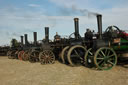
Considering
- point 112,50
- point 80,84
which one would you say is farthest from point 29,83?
point 112,50

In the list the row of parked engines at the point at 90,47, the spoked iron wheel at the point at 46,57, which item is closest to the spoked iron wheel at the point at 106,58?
A: the row of parked engines at the point at 90,47

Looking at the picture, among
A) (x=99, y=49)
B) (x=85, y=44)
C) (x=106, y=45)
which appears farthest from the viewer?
(x=85, y=44)

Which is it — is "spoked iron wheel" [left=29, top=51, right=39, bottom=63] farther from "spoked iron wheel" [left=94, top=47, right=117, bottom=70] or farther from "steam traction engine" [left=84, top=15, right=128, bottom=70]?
"spoked iron wheel" [left=94, top=47, right=117, bottom=70]

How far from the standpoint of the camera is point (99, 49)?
7348 mm

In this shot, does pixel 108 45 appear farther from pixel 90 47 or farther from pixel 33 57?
pixel 33 57

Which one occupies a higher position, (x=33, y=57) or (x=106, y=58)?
(x=106, y=58)

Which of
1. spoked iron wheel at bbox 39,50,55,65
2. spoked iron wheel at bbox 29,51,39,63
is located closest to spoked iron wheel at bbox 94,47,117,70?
spoked iron wheel at bbox 39,50,55,65

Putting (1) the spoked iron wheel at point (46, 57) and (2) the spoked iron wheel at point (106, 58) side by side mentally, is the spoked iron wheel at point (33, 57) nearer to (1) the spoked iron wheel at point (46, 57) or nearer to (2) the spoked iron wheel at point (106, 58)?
(1) the spoked iron wheel at point (46, 57)

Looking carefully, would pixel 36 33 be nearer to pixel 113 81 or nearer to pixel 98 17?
pixel 98 17

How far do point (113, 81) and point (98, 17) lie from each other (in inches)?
165

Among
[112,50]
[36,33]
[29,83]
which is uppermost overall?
[36,33]

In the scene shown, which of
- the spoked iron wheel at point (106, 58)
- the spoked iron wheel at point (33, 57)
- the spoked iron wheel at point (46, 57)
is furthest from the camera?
the spoked iron wheel at point (33, 57)

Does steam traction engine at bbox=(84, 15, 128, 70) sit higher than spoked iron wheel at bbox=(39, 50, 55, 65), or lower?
higher

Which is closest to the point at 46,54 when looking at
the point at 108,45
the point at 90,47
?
the point at 90,47
